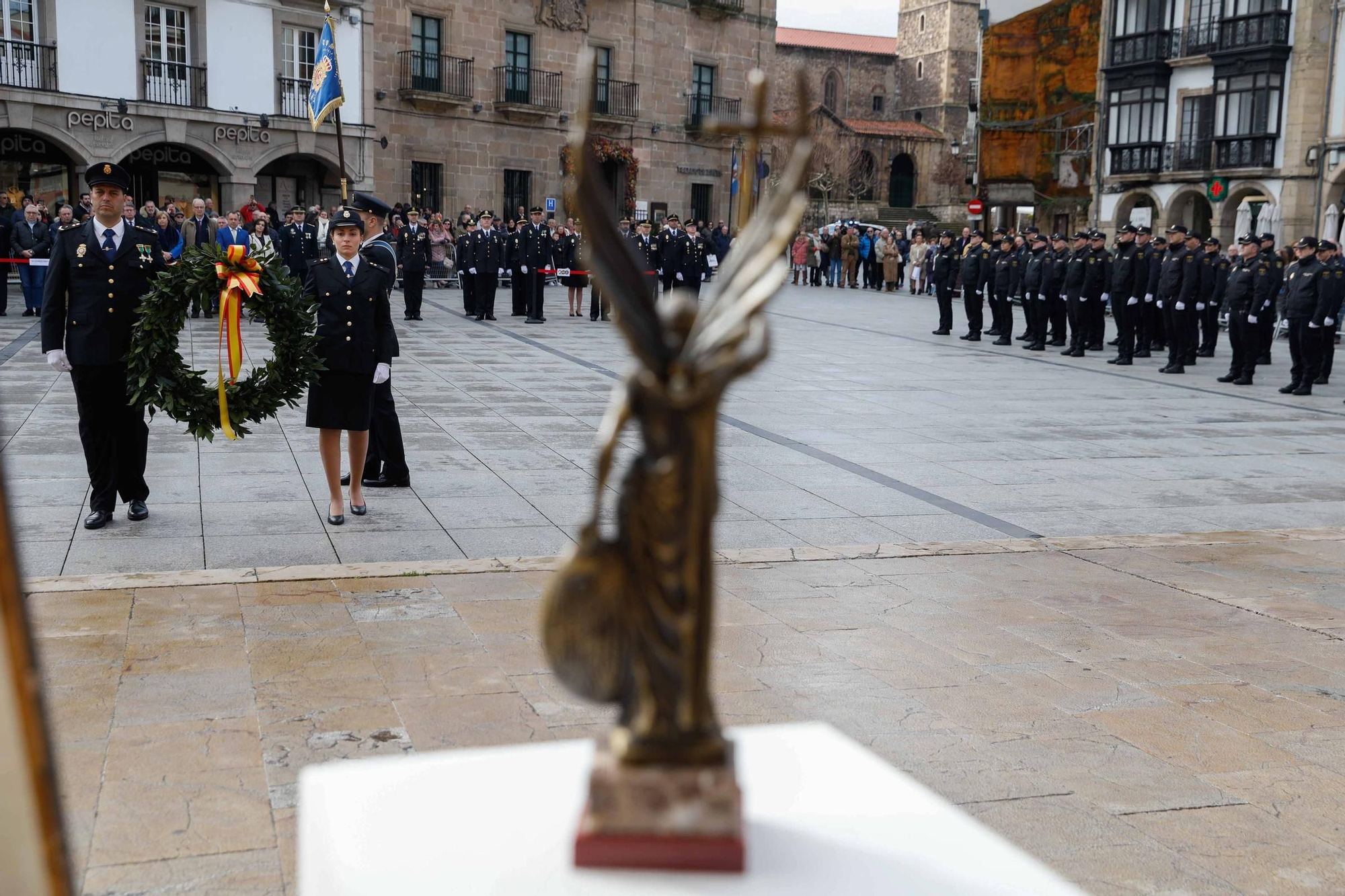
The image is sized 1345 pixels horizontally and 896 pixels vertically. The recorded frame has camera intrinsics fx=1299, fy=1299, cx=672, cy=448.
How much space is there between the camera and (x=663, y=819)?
2.09 m

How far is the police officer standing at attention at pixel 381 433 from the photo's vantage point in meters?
8.04

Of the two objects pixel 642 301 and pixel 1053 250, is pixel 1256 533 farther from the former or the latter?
pixel 1053 250

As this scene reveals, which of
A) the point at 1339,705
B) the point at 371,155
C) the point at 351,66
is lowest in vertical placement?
the point at 1339,705

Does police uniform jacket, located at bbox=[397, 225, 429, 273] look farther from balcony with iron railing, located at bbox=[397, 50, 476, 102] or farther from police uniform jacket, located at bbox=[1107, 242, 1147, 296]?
balcony with iron railing, located at bbox=[397, 50, 476, 102]

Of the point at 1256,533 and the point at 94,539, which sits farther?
the point at 1256,533

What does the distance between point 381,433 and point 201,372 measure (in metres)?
1.24

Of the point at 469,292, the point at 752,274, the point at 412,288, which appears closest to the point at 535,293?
the point at 469,292

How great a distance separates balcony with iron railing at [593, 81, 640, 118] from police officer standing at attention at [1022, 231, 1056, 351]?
69.9 feet

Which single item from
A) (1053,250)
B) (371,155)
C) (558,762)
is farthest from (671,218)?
(558,762)

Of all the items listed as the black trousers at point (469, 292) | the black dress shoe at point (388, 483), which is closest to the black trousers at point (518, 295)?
the black trousers at point (469, 292)

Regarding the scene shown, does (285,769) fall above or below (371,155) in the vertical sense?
below

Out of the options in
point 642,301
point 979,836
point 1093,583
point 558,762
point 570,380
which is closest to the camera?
point 642,301

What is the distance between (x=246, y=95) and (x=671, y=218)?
36.9ft

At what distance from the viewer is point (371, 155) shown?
32688 millimetres
